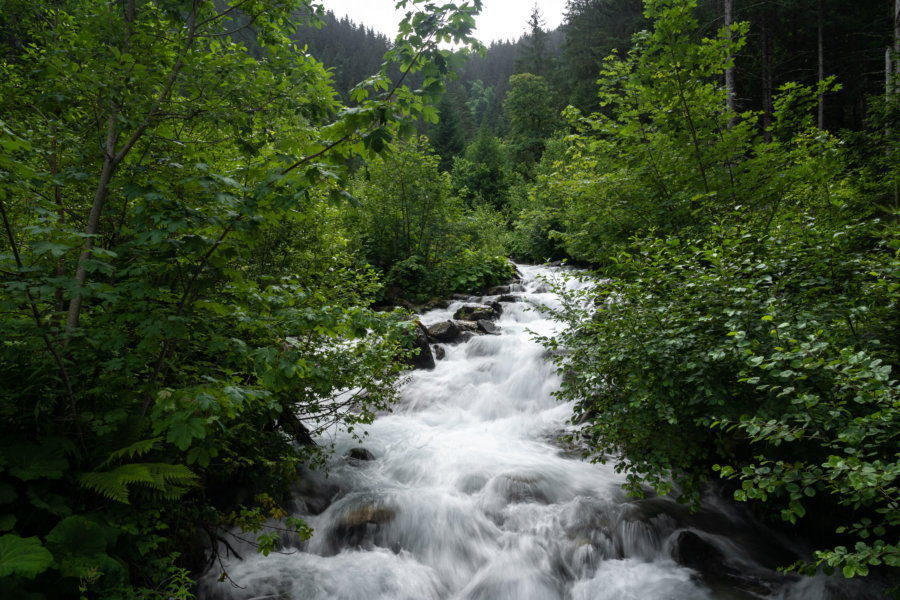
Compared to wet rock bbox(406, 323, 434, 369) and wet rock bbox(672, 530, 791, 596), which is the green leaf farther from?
wet rock bbox(406, 323, 434, 369)

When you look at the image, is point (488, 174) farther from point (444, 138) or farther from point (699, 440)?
point (699, 440)

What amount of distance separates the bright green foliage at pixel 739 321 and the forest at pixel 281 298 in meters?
0.04

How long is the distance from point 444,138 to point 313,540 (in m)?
38.3

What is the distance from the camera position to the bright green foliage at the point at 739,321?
8.45ft

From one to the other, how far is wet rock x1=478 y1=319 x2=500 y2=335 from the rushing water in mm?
4761

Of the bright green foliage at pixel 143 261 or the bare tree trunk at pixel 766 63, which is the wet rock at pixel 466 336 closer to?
the bright green foliage at pixel 143 261

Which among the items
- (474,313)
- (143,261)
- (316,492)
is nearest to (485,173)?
(474,313)

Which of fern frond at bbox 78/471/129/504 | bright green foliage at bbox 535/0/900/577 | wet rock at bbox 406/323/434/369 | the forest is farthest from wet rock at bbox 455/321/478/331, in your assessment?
fern frond at bbox 78/471/129/504

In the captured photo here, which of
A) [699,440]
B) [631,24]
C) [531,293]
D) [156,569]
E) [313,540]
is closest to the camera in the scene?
[156,569]

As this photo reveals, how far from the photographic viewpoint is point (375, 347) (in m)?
5.63

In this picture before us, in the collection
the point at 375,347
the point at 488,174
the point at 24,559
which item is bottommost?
the point at 24,559

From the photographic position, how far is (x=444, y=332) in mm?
12008

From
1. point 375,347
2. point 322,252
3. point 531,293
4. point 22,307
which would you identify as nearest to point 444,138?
point 531,293

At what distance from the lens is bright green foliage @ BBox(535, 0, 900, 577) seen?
257 cm
